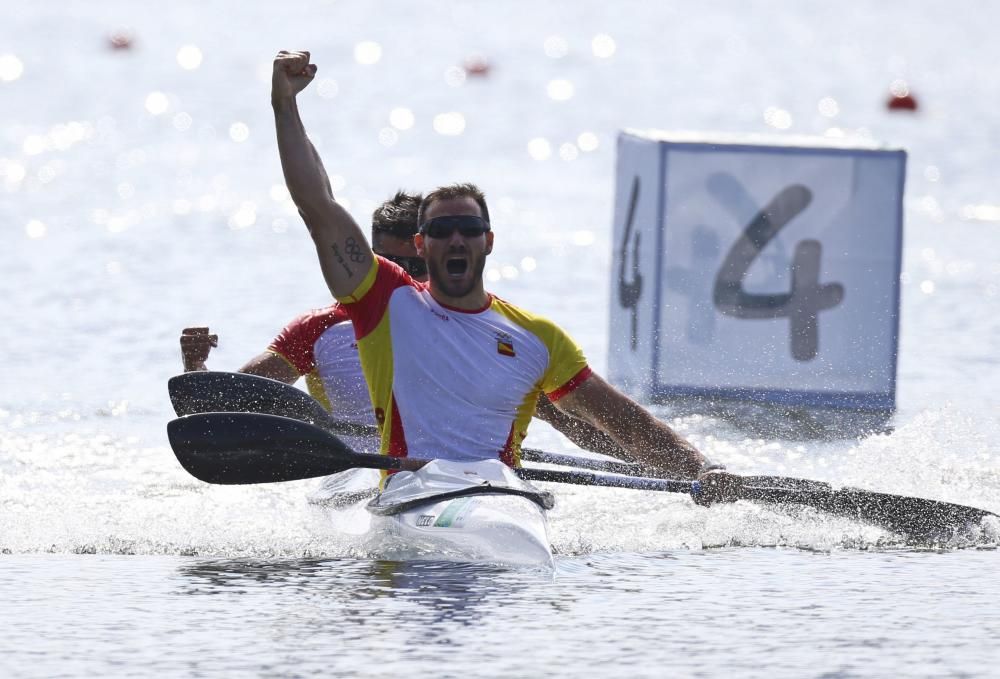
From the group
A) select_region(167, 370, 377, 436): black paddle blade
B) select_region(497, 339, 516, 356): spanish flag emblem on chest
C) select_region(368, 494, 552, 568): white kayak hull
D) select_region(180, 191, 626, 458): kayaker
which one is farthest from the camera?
select_region(180, 191, 626, 458): kayaker

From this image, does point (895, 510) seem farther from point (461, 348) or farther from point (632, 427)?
point (461, 348)

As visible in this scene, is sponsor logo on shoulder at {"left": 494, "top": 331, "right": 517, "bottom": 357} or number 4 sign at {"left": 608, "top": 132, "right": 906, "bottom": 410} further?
number 4 sign at {"left": 608, "top": 132, "right": 906, "bottom": 410}

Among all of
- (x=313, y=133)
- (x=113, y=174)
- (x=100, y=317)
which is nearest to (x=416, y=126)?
(x=313, y=133)

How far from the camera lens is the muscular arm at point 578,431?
8344 millimetres

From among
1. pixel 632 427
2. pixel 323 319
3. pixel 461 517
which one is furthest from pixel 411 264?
pixel 461 517

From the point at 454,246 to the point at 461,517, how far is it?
0.99m

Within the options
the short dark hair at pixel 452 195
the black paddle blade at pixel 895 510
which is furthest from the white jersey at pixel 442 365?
the black paddle blade at pixel 895 510

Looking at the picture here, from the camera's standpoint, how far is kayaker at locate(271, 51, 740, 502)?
714 centimetres

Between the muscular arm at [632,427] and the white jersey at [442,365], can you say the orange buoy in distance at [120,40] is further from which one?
the white jersey at [442,365]

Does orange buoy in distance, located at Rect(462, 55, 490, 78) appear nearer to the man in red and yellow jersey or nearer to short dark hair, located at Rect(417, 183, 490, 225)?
the man in red and yellow jersey

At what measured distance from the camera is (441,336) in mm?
7277

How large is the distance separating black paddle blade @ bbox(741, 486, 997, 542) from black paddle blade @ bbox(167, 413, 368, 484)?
184cm

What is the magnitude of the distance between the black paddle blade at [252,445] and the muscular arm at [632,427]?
0.92m

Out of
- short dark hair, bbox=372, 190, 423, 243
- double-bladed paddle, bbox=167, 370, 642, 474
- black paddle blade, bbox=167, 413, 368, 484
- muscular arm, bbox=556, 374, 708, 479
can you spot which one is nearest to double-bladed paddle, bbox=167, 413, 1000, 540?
black paddle blade, bbox=167, 413, 368, 484
